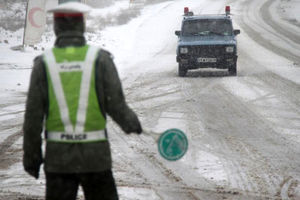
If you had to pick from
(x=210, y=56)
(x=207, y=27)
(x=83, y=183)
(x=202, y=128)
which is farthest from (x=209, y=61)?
(x=83, y=183)

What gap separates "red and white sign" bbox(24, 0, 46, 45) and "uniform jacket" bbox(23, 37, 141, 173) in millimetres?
16107

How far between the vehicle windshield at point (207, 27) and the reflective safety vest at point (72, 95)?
13.8m

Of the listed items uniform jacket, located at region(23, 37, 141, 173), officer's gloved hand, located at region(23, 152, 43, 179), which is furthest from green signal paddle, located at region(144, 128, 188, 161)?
officer's gloved hand, located at region(23, 152, 43, 179)

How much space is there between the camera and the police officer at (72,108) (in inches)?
133

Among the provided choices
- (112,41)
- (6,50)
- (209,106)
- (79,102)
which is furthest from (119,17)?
(79,102)

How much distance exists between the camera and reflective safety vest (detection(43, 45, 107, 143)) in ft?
11.0

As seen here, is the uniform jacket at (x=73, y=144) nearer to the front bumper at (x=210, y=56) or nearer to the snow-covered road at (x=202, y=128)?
the snow-covered road at (x=202, y=128)

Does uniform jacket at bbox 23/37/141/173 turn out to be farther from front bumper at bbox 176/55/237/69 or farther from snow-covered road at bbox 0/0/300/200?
front bumper at bbox 176/55/237/69

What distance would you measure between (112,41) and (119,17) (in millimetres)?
10547

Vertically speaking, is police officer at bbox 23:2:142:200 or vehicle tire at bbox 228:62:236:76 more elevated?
police officer at bbox 23:2:142:200

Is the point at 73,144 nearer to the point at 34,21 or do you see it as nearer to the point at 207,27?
the point at 207,27

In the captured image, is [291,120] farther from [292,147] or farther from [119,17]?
[119,17]

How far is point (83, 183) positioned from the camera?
3.48 m

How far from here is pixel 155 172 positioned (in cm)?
680
